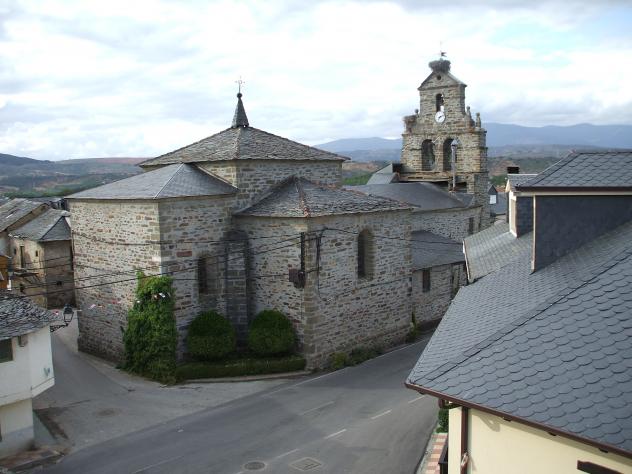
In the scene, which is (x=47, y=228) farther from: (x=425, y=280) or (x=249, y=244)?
(x=425, y=280)

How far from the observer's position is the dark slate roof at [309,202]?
20109 millimetres

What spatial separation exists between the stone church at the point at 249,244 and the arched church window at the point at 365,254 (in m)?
0.04

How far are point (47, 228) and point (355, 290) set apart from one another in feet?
62.1

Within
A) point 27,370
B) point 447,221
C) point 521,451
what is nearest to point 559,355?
point 521,451

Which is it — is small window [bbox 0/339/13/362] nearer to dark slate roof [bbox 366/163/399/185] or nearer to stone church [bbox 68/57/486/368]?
stone church [bbox 68/57/486/368]

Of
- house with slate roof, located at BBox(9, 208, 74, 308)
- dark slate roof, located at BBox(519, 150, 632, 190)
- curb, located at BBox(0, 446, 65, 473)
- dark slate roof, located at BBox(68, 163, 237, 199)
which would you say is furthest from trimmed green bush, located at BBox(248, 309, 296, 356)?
house with slate roof, located at BBox(9, 208, 74, 308)

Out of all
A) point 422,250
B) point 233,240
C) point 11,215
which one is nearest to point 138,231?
point 233,240

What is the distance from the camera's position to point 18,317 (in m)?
14.4

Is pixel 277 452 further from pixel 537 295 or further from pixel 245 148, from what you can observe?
pixel 245 148

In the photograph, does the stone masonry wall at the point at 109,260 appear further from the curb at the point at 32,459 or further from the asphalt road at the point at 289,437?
the curb at the point at 32,459

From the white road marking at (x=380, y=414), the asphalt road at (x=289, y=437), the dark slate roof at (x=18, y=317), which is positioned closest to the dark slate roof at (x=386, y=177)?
the asphalt road at (x=289, y=437)

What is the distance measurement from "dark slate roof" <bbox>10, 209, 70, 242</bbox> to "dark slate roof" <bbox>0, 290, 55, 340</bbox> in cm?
1729

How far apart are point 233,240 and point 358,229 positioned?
443cm

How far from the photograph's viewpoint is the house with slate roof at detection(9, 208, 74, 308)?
3167cm
